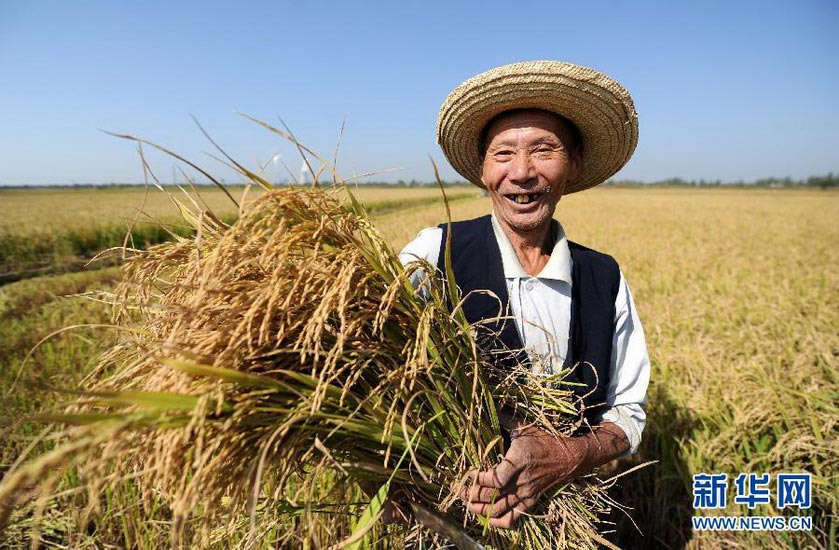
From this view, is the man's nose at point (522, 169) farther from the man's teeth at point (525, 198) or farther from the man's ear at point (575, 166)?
the man's ear at point (575, 166)

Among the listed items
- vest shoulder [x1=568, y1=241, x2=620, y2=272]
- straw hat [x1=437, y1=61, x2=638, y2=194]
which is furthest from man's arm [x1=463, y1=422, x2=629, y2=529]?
straw hat [x1=437, y1=61, x2=638, y2=194]

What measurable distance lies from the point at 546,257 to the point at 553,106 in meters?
0.62

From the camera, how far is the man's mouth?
1739mm

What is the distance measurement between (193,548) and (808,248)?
49.9 feet

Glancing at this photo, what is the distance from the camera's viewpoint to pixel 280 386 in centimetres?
90

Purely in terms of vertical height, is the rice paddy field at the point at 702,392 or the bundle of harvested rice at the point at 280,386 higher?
the bundle of harvested rice at the point at 280,386

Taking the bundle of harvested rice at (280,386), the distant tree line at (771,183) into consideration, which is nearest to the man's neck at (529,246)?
the bundle of harvested rice at (280,386)

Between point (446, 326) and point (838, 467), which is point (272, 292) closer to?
point (446, 326)

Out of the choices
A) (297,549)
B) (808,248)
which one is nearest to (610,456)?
(297,549)

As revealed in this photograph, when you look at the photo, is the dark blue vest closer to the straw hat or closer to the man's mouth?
the man's mouth

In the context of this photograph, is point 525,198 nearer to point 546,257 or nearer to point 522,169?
point 522,169

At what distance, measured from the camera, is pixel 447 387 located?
3.88 feet

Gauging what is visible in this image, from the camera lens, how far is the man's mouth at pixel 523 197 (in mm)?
1739

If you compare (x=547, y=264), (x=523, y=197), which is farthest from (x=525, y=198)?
(x=547, y=264)
